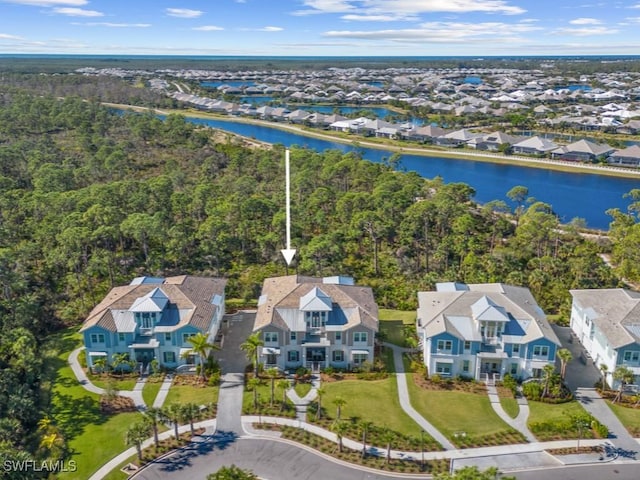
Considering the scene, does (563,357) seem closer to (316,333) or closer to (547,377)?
(547,377)

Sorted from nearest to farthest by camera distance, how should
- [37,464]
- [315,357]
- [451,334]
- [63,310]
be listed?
[37,464] < [451,334] < [315,357] < [63,310]

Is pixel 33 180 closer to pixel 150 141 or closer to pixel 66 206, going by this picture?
pixel 66 206

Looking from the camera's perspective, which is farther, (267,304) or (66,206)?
(66,206)

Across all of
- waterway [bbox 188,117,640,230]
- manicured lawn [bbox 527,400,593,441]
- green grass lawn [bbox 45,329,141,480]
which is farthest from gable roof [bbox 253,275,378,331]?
waterway [bbox 188,117,640,230]

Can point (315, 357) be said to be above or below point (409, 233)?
below

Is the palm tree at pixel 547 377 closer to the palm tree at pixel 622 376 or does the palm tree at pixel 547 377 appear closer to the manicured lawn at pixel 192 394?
the palm tree at pixel 622 376

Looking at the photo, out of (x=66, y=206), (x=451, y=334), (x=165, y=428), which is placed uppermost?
(x=66, y=206)

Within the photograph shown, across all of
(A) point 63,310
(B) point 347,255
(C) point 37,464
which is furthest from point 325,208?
(C) point 37,464
